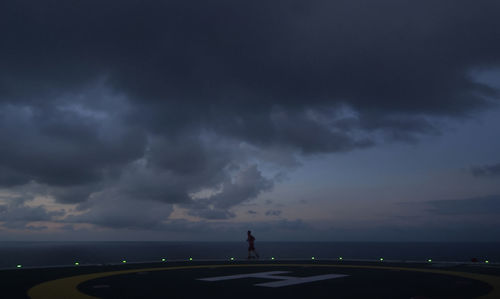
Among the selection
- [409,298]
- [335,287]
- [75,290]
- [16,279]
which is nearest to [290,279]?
[335,287]

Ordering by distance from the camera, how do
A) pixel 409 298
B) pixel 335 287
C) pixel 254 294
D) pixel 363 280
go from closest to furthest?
pixel 409 298, pixel 254 294, pixel 335 287, pixel 363 280

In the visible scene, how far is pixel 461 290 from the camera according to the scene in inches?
476

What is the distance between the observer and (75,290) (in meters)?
11.7

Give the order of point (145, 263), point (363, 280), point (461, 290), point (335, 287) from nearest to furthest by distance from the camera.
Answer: point (461, 290) < point (335, 287) < point (363, 280) < point (145, 263)

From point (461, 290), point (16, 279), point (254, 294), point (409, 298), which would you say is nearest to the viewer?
point (409, 298)

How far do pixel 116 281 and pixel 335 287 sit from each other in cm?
787

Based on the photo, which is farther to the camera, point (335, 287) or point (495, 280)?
point (495, 280)

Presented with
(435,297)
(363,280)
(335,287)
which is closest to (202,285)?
(335,287)

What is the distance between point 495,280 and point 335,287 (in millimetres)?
6788

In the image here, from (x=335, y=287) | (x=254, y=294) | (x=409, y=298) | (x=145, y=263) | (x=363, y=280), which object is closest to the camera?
(x=409, y=298)

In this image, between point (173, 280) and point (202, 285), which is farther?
point (173, 280)

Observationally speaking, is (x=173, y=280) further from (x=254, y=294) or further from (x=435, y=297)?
(x=435, y=297)

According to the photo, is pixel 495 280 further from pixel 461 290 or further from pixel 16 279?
pixel 16 279

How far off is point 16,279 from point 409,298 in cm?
1330
